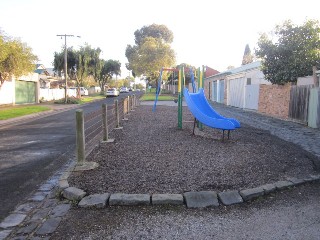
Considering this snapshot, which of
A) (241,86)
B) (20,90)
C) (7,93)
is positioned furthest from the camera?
(20,90)

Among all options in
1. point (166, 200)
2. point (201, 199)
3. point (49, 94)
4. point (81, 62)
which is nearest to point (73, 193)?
point (166, 200)

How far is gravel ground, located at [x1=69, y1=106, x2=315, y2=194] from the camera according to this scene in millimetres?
4979

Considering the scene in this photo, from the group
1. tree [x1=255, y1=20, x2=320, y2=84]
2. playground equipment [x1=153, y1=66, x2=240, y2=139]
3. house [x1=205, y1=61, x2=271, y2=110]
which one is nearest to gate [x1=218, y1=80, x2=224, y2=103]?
house [x1=205, y1=61, x2=271, y2=110]

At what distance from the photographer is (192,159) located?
21.7 ft

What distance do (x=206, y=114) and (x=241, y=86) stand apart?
15.9 m

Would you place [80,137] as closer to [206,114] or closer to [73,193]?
[73,193]

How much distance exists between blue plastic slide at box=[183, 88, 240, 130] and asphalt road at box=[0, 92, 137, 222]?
12.6 ft

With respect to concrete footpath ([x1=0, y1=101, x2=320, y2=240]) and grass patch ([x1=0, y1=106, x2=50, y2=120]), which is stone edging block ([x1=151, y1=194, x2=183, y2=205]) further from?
grass patch ([x1=0, y1=106, x2=50, y2=120])

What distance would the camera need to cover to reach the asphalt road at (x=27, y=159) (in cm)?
492

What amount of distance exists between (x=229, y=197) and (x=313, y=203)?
118 centimetres

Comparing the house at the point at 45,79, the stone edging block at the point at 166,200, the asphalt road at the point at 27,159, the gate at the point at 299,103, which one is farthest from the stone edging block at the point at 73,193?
the house at the point at 45,79

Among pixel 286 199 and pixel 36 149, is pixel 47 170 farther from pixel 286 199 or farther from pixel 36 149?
pixel 286 199

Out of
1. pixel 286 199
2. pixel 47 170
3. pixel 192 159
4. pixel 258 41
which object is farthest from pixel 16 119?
pixel 286 199

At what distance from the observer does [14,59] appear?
75.5ft
